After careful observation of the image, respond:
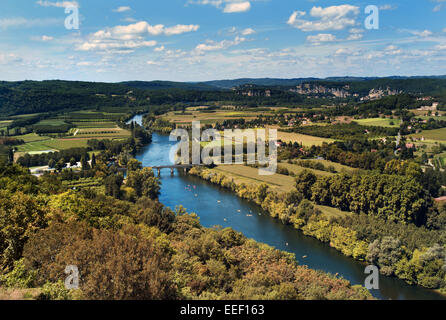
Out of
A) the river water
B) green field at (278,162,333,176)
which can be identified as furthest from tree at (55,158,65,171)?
green field at (278,162,333,176)

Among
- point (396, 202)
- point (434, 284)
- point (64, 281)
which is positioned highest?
point (64, 281)

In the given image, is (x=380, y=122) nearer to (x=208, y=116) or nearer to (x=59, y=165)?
(x=208, y=116)

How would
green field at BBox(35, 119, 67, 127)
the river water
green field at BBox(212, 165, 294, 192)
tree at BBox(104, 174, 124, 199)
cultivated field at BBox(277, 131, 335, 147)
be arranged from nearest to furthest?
1. the river water
2. tree at BBox(104, 174, 124, 199)
3. green field at BBox(212, 165, 294, 192)
4. cultivated field at BBox(277, 131, 335, 147)
5. green field at BBox(35, 119, 67, 127)

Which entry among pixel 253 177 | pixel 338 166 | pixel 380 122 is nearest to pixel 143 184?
pixel 253 177

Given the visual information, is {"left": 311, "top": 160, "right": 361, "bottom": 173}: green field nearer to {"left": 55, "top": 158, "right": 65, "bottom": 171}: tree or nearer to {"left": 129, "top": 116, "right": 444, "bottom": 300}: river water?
{"left": 129, "top": 116, "right": 444, "bottom": 300}: river water

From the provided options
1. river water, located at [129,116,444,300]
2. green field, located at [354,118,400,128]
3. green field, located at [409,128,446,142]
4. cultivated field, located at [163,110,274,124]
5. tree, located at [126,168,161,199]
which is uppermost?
cultivated field, located at [163,110,274,124]

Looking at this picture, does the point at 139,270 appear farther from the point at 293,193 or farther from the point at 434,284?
the point at 293,193

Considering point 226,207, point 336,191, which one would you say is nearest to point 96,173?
point 226,207

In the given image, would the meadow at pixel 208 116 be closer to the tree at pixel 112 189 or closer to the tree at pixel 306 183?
the tree at pixel 112 189
